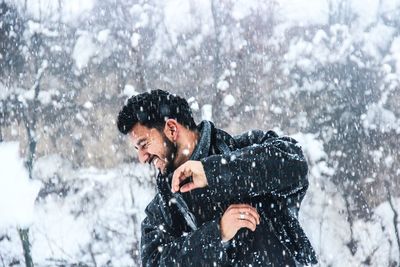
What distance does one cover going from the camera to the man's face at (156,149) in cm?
157

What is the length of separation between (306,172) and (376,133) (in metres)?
8.65

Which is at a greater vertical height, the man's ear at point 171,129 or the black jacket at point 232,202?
the man's ear at point 171,129

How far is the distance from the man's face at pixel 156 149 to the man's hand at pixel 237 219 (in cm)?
33

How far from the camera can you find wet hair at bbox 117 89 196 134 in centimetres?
162

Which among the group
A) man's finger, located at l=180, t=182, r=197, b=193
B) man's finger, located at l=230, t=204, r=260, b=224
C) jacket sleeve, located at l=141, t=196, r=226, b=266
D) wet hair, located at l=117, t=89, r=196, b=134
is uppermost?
wet hair, located at l=117, t=89, r=196, b=134

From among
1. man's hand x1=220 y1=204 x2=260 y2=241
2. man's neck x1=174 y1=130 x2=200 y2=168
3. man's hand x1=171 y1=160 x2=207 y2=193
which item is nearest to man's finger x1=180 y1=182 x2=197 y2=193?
man's hand x1=171 y1=160 x2=207 y2=193

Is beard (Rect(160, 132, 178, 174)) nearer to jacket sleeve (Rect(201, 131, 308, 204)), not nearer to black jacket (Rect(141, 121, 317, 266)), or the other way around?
black jacket (Rect(141, 121, 317, 266))

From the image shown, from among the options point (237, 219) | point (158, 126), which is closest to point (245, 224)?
point (237, 219)

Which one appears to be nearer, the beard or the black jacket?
the black jacket

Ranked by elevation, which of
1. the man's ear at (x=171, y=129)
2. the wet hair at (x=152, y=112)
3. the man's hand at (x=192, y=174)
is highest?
the wet hair at (x=152, y=112)

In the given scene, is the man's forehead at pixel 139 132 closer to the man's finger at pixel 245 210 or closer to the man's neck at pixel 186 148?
the man's neck at pixel 186 148

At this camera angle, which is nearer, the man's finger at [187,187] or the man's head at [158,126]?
the man's finger at [187,187]

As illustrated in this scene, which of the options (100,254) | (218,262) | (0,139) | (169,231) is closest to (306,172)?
(218,262)

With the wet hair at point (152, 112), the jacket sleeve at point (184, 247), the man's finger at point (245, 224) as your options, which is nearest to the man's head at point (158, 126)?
the wet hair at point (152, 112)
